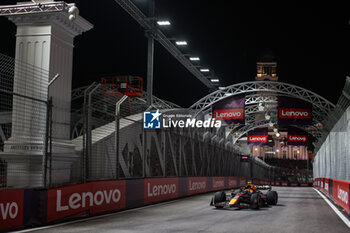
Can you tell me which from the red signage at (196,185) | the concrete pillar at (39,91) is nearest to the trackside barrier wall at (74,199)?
the concrete pillar at (39,91)

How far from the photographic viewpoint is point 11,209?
27.0 ft

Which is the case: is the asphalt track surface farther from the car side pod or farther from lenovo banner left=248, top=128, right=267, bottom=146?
lenovo banner left=248, top=128, right=267, bottom=146

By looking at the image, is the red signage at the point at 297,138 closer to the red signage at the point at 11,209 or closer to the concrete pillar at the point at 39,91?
the concrete pillar at the point at 39,91

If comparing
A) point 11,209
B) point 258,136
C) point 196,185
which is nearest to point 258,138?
point 258,136

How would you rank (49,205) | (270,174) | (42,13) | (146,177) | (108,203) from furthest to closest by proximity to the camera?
1. (270,174)
2. (146,177)
3. (108,203)
4. (42,13)
5. (49,205)

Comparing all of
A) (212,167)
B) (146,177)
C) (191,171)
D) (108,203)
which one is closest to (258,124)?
(212,167)

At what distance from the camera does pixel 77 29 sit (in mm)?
12156

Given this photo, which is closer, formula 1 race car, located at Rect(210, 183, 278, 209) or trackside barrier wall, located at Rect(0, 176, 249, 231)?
trackside barrier wall, located at Rect(0, 176, 249, 231)

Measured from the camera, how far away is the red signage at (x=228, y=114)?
91.9 ft

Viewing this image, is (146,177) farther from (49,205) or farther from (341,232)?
(341,232)

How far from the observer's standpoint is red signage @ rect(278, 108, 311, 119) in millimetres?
27875

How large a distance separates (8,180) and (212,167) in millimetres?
19678

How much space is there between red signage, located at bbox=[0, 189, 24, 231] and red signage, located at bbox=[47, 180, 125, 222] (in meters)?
0.74

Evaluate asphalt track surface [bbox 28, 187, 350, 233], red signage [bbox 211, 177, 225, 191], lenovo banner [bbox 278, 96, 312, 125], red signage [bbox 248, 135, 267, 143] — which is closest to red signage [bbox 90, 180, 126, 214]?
asphalt track surface [bbox 28, 187, 350, 233]
